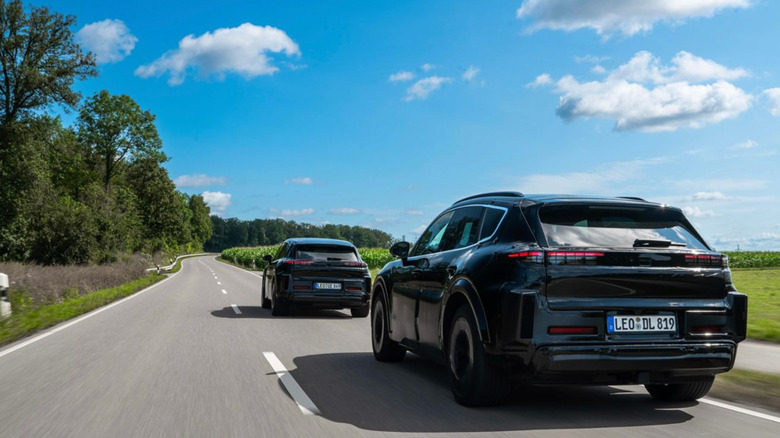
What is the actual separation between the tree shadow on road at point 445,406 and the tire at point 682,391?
140 mm

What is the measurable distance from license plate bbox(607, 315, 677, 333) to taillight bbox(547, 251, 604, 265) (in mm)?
428

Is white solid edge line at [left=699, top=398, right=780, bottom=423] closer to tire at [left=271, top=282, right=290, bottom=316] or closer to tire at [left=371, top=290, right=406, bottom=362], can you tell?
tire at [left=371, top=290, right=406, bottom=362]

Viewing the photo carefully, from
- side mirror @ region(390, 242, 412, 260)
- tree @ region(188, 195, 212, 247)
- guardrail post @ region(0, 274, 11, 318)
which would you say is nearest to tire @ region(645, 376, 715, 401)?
side mirror @ region(390, 242, 412, 260)

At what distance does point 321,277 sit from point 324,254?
1.71ft

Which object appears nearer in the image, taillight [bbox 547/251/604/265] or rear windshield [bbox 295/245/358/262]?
taillight [bbox 547/251/604/265]

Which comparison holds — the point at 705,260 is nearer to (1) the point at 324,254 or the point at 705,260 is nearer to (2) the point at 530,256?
(2) the point at 530,256

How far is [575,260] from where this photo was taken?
15.6 feet

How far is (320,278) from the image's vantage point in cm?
1297

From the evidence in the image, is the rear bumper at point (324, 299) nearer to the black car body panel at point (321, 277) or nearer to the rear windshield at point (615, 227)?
the black car body panel at point (321, 277)

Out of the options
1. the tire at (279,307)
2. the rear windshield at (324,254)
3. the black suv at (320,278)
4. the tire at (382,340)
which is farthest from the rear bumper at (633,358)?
the tire at (279,307)

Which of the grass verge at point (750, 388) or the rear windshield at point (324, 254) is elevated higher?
the rear windshield at point (324, 254)

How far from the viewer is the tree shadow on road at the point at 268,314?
13656 mm

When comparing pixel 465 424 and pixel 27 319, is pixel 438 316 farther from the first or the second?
pixel 27 319

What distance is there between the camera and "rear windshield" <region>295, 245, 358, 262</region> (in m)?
13.1
